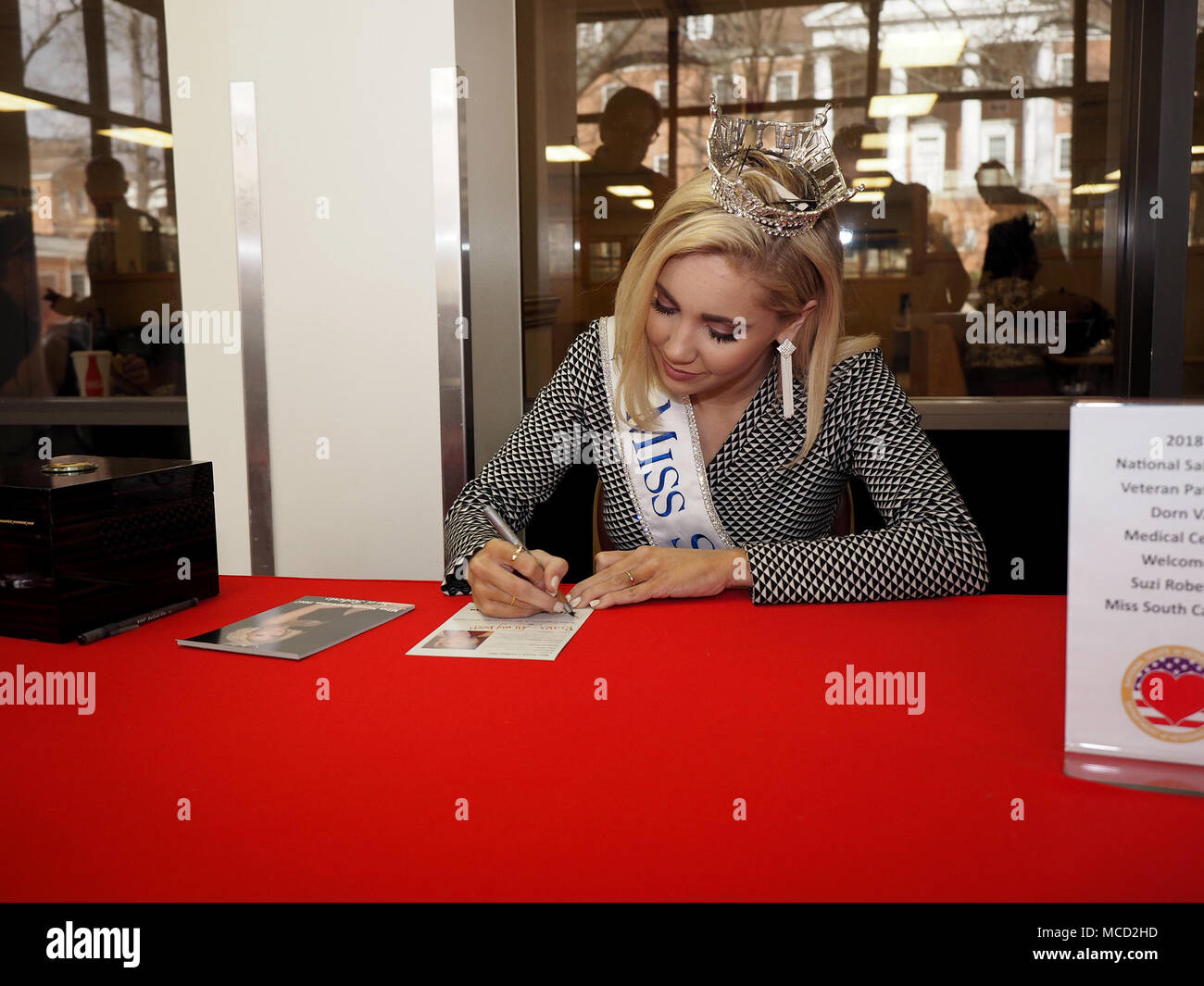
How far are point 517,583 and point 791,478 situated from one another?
2.42ft

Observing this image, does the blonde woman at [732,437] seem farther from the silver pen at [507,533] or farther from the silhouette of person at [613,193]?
the silhouette of person at [613,193]

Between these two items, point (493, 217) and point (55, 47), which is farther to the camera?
point (55, 47)

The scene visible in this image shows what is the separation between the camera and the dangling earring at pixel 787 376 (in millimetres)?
1755

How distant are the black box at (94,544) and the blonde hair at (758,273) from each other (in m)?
0.82

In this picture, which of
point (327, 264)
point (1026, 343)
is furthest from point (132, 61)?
point (1026, 343)

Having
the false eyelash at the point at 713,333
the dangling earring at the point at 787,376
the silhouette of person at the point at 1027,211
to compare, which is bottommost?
the dangling earring at the point at 787,376

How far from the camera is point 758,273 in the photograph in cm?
161

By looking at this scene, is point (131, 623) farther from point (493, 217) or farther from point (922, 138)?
point (922, 138)

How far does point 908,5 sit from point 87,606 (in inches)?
179

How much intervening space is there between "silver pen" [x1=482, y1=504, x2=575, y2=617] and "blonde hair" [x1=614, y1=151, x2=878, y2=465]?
15.4 inches

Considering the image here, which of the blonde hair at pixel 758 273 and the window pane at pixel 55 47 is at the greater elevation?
the window pane at pixel 55 47

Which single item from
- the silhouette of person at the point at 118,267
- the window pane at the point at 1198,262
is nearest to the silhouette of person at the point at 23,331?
the silhouette of person at the point at 118,267

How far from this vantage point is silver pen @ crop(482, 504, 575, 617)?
133 cm

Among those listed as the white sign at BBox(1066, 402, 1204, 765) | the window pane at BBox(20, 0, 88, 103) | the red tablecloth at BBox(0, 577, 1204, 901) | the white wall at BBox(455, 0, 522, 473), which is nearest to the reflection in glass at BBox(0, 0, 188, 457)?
the window pane at BBox(20, 0, 88, 103)
